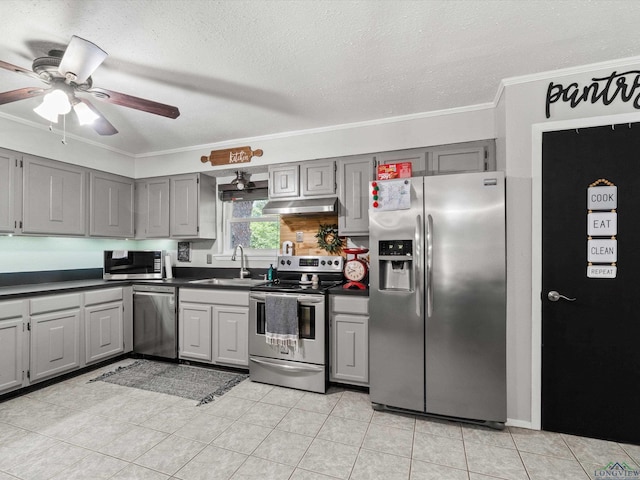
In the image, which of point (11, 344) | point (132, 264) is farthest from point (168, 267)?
point (11, 344)

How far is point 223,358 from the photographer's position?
3.28 metres

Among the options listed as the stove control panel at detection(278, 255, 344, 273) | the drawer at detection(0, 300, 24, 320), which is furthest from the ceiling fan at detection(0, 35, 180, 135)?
the stove control panel at detection(278, 255, 344, 273)

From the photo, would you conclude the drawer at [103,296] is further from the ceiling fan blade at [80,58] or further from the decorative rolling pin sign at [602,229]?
the decorative rolling pin sign at [602,229]

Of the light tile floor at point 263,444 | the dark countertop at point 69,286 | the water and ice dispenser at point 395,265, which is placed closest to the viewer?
the light tile floor at point 263,444

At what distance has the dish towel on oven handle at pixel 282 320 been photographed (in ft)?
9.43

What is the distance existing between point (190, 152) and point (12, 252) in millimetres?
2041

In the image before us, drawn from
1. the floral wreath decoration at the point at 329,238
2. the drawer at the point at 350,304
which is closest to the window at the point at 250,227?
the floral wreath decoration at the point at 329,238

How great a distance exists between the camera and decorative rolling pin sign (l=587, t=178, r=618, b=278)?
2.11 m

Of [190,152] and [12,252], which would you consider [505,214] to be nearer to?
[190,152]

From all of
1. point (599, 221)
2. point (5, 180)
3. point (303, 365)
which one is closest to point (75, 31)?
point (5, 180)

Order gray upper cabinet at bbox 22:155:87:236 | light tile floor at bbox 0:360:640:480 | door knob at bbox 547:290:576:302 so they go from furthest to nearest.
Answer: gray upper cabinet at bbox 22:155:87:236
door knob at bbox 547:290:576:302
light tile floor at bbox 0:360:640:480

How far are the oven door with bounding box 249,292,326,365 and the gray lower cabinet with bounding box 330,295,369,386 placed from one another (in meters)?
0.11

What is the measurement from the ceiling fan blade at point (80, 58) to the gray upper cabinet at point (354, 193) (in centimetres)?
206

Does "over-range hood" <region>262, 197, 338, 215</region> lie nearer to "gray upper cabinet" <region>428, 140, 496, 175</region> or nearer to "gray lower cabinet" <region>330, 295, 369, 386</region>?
"gray lower cabinet" <region>330, 295, 369, 386</region>
